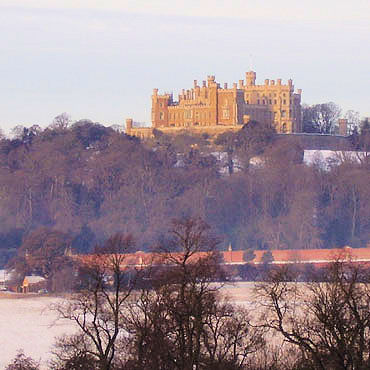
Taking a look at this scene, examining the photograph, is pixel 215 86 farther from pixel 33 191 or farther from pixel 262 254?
pixel 262 254

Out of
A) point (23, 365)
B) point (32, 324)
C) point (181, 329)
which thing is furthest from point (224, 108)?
point (181, 329)

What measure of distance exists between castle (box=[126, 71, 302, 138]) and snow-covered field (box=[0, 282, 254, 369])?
37639 mm

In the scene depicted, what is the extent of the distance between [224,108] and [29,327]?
50.2 meters

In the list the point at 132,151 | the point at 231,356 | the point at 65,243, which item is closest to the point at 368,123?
the point at 132,151

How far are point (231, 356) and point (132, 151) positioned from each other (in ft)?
169

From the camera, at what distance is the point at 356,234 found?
70375 mm

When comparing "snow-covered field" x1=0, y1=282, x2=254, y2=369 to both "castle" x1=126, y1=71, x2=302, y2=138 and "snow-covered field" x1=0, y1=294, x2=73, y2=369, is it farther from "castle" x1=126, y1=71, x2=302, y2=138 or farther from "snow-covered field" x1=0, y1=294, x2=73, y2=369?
"castle" x1=126, y1=71, x2=302, y2=138

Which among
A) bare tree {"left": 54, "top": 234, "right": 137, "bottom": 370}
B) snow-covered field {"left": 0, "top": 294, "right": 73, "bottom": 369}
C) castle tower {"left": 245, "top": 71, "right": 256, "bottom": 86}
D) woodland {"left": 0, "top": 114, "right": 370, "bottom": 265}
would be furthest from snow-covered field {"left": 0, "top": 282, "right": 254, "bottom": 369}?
castle tower {"left": 245, "top": 71, "right": 256, "bottom": 86}

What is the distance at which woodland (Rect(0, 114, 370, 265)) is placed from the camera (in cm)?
6950

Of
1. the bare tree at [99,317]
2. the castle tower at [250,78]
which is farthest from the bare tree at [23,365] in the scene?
the castle tower at [250,78]

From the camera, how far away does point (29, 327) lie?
4328cm

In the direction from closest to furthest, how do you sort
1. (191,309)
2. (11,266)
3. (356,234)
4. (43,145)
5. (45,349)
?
(191,309) → (45,349) → (11,266) → (356,234) → (43,145)

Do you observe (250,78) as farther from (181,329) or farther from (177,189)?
(181,329)

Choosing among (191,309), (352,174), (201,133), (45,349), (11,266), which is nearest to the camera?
(191,309)
